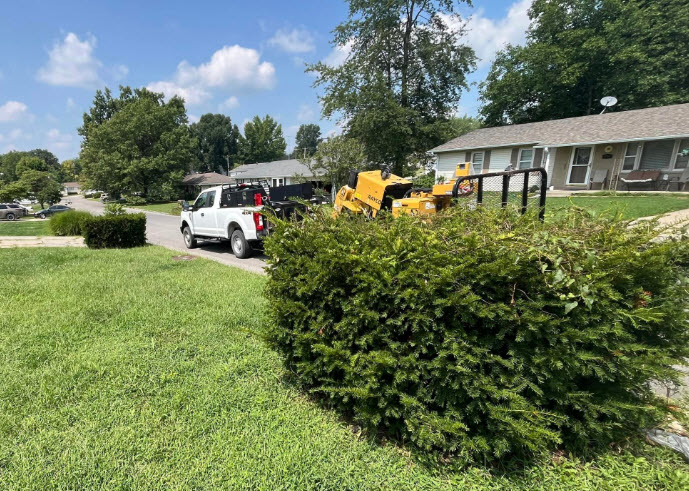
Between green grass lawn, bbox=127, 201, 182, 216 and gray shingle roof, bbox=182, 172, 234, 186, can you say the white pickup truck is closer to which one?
green grass lawn, bbox=127, 201, 182, 216

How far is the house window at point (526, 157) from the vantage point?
20547mm

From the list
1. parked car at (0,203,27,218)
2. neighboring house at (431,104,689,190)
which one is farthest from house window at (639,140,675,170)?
parked car at (0,203,27,218)

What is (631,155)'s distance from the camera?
17.4 metres

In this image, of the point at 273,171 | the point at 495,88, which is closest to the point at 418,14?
the point at 495,88

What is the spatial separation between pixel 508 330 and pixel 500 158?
76.0ft

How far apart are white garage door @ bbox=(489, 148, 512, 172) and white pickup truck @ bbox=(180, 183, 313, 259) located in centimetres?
1791

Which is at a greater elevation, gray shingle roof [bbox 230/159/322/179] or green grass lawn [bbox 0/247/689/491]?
gray shingle roof [bbox 230/159/322/179]

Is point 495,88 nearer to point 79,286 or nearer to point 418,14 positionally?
point 418,14

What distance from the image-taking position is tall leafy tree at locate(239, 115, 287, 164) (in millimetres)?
66062

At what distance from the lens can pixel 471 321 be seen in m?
1.88

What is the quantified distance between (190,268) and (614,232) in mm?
7205

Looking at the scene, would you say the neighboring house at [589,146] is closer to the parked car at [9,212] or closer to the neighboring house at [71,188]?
the parked car at [9,212]

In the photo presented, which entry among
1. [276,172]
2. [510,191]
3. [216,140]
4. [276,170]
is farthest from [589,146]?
[216,140]

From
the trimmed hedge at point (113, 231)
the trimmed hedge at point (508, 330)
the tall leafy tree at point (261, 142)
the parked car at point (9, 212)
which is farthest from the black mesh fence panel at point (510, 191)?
the tall leafy tree at point (261, 142)
